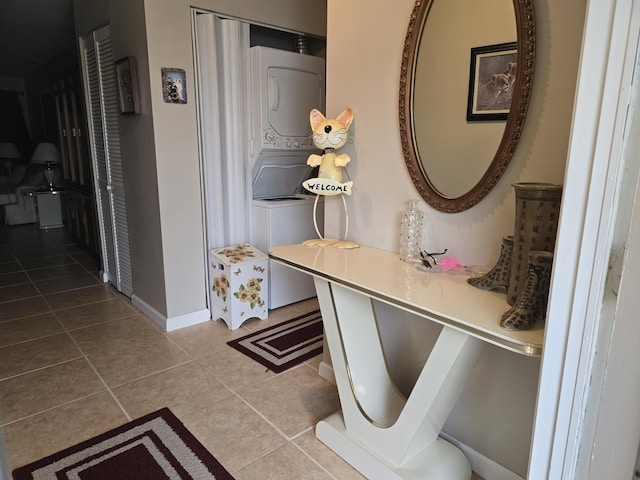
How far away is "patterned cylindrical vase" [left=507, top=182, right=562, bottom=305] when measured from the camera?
1124mm

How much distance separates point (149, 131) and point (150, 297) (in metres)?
1.20

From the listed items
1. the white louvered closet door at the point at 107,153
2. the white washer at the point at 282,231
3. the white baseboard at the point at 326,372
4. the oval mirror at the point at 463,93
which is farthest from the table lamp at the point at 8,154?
the oval mirror at the point at 463,93

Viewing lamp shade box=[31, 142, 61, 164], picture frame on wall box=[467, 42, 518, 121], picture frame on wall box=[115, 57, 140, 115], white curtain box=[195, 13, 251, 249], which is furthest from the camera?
lamp shade box=[31, 142, 61, 164]

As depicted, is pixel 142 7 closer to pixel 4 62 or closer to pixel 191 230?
pixel 191 230

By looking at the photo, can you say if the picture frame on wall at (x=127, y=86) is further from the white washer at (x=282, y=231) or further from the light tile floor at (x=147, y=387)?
the light tile floor at (x=147, y=387)

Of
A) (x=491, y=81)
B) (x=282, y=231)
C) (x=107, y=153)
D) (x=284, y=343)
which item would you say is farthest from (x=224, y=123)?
(x=491, y=81)

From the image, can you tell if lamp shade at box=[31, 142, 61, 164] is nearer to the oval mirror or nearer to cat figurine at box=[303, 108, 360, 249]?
cat figurine at box=[303, 108, 360, 249]

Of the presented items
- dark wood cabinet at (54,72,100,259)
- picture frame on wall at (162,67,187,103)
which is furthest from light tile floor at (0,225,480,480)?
picture frame on wall at (162,67,187,103)

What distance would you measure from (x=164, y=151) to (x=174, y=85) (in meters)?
0.42

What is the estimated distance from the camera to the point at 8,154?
702 cm

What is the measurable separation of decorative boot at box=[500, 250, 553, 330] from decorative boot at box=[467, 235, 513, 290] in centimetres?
17

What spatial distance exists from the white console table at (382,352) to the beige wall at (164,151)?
49.7 inches

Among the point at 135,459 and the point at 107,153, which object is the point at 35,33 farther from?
the point at 135,459

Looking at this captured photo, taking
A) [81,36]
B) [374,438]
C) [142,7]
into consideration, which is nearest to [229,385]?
[374,438]
